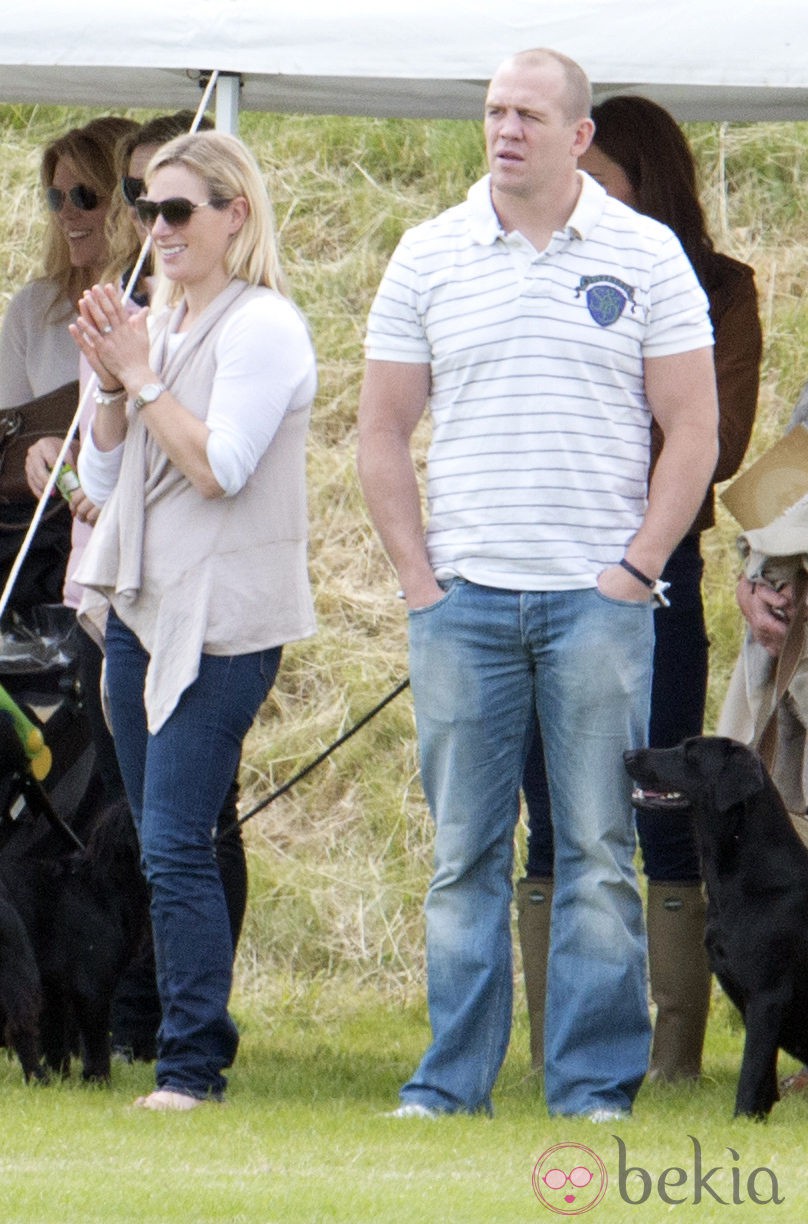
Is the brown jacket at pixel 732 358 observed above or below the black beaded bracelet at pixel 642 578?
above

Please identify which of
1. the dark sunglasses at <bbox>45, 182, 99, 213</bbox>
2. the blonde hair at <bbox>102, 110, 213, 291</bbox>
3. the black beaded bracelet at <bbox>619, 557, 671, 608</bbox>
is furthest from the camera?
the dark sunglasses at <bbox>45, 182, 99, 213</bbox>

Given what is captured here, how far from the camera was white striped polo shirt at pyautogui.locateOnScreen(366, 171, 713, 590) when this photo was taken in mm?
3725

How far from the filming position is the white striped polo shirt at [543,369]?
372 cm

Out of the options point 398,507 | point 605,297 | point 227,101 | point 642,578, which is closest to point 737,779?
point 642,578

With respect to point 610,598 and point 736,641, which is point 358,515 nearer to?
point 736,641

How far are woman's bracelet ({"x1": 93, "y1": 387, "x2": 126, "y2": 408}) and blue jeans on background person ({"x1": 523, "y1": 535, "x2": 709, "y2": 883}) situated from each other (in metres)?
1.16

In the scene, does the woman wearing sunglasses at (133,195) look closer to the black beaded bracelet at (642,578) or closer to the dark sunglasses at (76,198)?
the dark sunglasses at (76,198)

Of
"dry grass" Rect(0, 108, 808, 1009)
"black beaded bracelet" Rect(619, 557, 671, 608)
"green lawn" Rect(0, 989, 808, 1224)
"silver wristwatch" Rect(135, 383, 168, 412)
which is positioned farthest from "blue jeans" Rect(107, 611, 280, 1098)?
"dry grass" Rect(0, 108, 808, 1009)

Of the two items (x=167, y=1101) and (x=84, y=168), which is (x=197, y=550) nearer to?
(x=167, y=1101)

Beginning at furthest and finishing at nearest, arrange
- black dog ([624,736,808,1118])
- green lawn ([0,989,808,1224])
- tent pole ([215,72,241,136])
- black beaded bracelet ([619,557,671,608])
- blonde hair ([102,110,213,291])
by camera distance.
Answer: blonde hair ([102,110,213,291]), tent pole ([215,72,241,136]), black dog ([624,736,808,1118]), black beaded bracelet ([619,557,671,608]), green lawn ([0,989,808,1224])

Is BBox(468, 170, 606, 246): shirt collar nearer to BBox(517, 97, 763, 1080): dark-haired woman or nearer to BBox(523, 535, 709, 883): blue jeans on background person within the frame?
BBox(517, 97, 763, 1080): dark-haired woman

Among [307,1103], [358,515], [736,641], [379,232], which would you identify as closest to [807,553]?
[307,1103]

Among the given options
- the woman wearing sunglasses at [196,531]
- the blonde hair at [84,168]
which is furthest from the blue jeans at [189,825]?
the blonde hair at [84,168]

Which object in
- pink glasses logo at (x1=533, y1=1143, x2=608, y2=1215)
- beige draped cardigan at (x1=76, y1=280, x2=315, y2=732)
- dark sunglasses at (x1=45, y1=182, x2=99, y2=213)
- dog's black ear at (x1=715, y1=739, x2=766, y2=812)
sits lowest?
pink glasses logo at (x1=533, y1=1143, x2=608, y2=1215)
